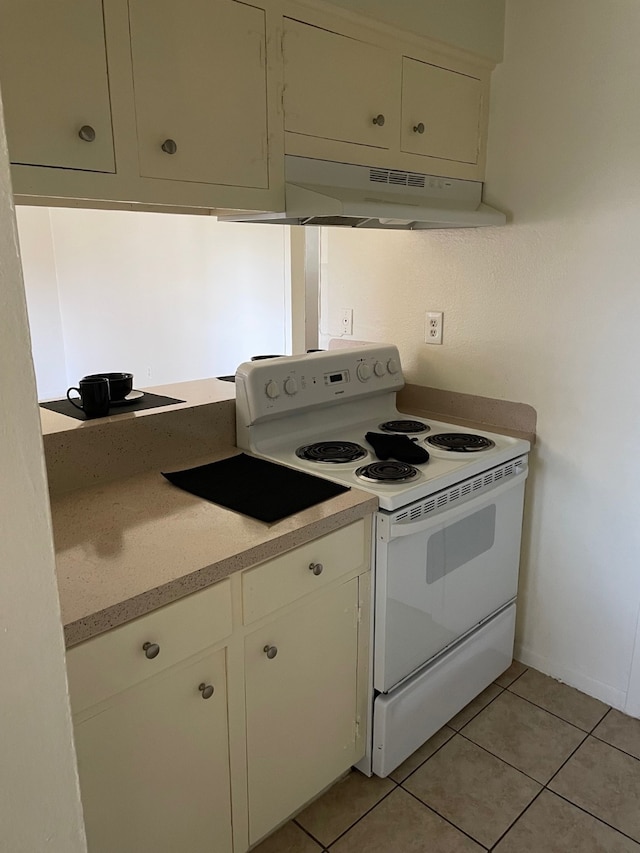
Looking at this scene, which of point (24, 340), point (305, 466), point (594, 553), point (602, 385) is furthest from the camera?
point (594, 553)

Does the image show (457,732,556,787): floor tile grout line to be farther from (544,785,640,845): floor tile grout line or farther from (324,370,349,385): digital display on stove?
A: (324,370,349,385): digital display on stove

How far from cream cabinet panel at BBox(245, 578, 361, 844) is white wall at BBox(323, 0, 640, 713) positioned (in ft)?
3.07

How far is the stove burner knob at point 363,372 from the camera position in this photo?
2.17 meters

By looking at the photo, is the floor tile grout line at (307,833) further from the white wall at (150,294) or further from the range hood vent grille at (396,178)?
the white wall at (150,294)

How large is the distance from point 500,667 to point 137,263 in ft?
13.8

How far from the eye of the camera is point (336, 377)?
2100 millimetres

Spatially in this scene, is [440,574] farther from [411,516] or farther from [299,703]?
[299,703]

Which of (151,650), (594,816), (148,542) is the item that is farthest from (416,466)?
(594,816)

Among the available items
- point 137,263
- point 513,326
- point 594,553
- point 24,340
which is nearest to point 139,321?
point 137,263

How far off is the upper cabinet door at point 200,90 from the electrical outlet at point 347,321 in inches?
42.0

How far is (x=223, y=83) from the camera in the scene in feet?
4.80

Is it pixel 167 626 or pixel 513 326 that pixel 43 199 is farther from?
pixel 513 326

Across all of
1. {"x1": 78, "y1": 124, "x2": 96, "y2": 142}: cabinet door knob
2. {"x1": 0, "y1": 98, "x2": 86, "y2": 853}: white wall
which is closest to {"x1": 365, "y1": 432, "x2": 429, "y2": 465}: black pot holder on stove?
{"x1": 78, "y1": 124, "x2": 96, "y2": 142}: cabinet door knob

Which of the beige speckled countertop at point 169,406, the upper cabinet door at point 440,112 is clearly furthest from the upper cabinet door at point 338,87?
the beige speckled countertop at point 169,406
